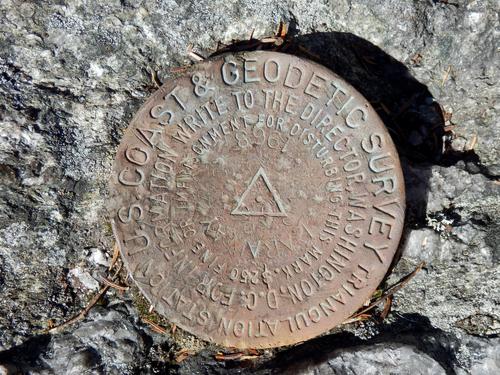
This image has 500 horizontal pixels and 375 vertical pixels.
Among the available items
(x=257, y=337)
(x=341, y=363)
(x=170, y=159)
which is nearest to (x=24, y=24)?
(x=170, y=159)

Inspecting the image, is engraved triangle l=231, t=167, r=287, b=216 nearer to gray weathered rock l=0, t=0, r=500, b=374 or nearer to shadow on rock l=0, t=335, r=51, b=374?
gray weathered rock l=0, t=0, r=500, b=374

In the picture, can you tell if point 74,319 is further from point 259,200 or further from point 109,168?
point 259,200

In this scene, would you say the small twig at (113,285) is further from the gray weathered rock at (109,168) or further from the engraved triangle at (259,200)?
the engraved triangle at (259,200)

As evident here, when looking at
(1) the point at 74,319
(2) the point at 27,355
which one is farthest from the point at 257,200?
(2) the point at 27,355

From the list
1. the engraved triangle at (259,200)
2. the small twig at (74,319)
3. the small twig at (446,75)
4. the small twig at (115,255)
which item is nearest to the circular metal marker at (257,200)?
the engraved triangle at (259,200)

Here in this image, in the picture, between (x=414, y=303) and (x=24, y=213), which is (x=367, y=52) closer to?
(x=414, y=303)
